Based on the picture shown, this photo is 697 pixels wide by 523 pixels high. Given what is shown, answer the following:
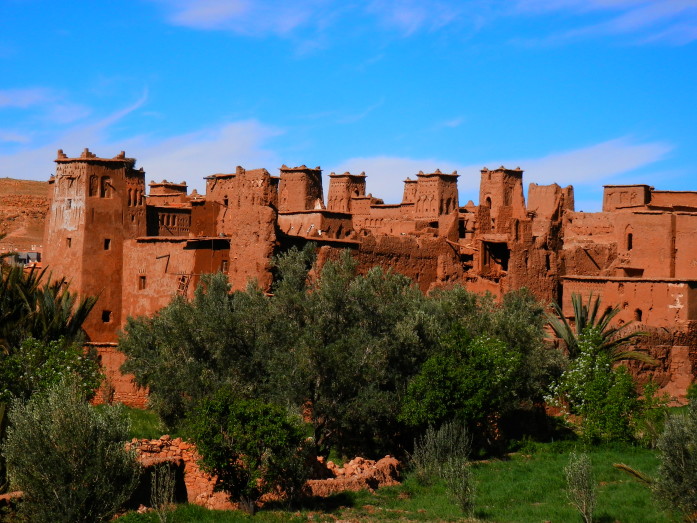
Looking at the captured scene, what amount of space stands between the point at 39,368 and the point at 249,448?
5714 millimetres

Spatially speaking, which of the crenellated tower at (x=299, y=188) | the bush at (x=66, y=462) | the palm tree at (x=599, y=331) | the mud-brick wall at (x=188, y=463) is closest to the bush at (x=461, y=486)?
the mud-brick wall at (x=188, y=463)

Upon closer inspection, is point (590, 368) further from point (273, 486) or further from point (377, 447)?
point (273, 486)

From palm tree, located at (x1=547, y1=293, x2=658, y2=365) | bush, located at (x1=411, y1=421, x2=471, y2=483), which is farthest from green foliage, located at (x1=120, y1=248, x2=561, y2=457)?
palm tree, located at (x1=547, y1=293, x2=658, y2=365)

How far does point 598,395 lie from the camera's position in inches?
1121

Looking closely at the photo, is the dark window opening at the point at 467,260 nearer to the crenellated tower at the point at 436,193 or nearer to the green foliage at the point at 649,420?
the green foliage at the point at 649,420

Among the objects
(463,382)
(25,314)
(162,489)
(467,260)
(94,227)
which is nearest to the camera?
(162,489)

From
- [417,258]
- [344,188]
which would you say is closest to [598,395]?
[417,258]

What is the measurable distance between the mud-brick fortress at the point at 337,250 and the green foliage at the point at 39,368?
23.5 feet

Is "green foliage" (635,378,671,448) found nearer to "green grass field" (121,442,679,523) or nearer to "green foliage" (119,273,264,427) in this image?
"green grass field" (121,442,679,523)

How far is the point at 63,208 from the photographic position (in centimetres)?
3875

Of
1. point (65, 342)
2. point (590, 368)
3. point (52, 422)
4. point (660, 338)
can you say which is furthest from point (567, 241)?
point (52, 422)

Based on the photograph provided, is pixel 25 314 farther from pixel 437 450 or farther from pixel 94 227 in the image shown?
pixel 94 227

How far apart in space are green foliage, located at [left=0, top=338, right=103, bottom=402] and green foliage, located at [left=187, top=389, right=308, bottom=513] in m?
3.60

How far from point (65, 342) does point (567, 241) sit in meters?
23.7
